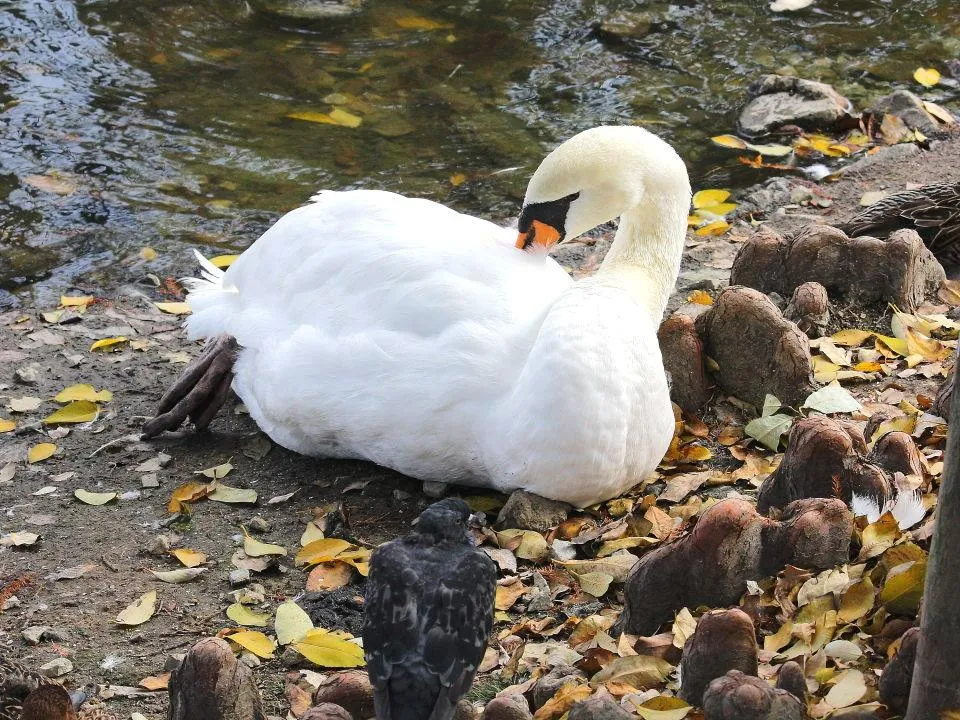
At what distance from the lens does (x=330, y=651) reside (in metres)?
3.47

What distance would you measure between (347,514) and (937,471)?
1.92 meters

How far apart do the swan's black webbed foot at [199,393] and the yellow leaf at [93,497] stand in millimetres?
434

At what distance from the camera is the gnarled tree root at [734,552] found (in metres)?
3.17

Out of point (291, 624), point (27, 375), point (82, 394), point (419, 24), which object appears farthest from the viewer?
point (419, 24)

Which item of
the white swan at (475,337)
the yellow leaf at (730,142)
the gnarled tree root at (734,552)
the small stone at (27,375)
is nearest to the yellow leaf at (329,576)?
the white swan at (475,337)

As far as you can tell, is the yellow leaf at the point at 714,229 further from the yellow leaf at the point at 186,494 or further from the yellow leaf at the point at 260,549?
the yellow leaf at the point at 260,549

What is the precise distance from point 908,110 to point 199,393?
530 cm

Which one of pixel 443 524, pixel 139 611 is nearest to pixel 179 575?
pixel 139 611

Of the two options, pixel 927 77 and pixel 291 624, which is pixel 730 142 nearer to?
pixel 927 77

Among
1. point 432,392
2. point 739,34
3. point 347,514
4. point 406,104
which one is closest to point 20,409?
point 347,514

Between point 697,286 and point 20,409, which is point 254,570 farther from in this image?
point 697,286

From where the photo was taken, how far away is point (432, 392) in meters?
4.05

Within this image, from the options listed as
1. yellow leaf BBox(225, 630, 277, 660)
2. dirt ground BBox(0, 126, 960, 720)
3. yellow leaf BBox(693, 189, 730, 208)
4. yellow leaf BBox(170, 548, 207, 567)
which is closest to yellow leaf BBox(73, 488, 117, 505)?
dirt ground BBox(0, 126, 960, 720)

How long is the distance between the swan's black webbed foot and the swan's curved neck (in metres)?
1.57
